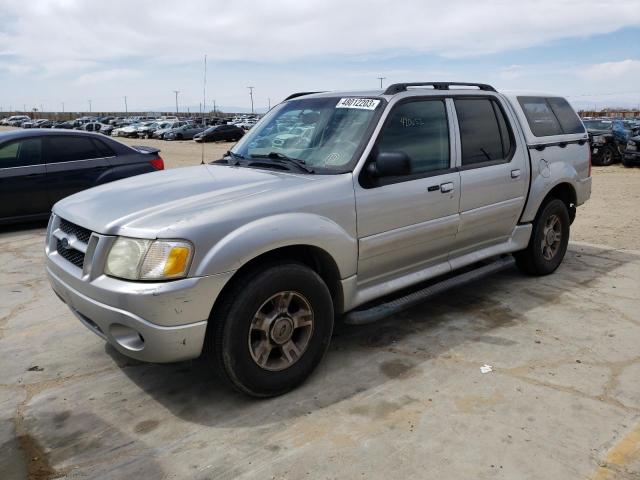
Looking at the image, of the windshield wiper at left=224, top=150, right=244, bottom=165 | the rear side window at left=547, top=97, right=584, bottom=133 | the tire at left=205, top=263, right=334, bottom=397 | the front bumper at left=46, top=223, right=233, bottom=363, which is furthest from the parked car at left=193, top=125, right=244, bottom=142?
the front bumper at left=46, top=223, right=233, bottom=363

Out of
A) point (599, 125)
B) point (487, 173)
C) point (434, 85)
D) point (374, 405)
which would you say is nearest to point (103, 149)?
point (434, 85)

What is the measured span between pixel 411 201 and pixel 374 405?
144 cm

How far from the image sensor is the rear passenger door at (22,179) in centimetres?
768

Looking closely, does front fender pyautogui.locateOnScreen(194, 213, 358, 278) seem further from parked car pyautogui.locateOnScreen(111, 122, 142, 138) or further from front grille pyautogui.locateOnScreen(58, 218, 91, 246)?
parked car pyautogui.locateOnScreen(111, 122, 142, 138)

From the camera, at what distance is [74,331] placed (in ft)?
14.3

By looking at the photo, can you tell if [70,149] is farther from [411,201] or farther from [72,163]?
[411,201]

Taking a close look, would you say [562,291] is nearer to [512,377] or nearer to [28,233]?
[512,377]

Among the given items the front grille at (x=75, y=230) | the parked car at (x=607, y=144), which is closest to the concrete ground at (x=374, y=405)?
the front grille at (x=75, y=230)

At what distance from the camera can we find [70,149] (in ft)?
27.0

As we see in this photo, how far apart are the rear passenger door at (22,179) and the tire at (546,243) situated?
653cm

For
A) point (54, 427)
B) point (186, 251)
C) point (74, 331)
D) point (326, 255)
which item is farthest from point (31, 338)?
point (326, 255)

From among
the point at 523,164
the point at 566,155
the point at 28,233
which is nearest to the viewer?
the point at 523,164

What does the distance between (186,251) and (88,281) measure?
629mm

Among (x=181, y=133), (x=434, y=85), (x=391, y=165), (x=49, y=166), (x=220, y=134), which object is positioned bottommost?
(x=49, y=166)
